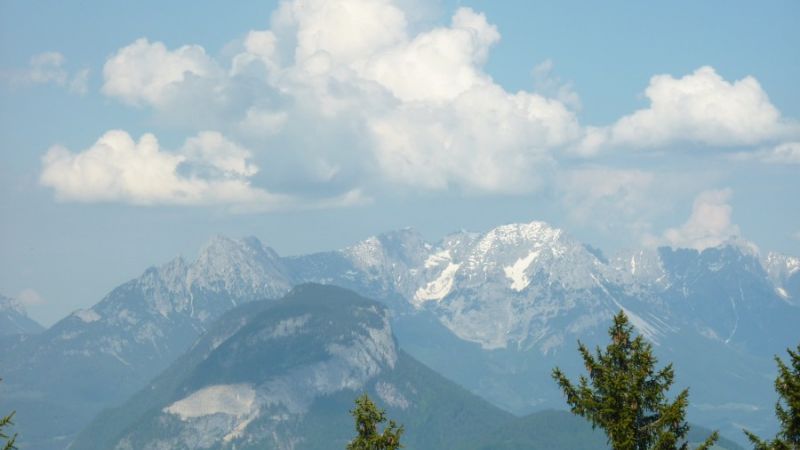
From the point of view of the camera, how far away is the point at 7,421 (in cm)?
6512

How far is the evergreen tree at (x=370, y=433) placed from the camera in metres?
69.8

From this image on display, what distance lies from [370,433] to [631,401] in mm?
17532

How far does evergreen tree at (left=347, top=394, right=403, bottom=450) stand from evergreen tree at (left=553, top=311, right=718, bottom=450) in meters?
12.1

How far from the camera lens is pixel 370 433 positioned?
71688 millimetres

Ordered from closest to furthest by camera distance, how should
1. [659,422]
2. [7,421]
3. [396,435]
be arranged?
[659,422]
[7,421]
[396,435]

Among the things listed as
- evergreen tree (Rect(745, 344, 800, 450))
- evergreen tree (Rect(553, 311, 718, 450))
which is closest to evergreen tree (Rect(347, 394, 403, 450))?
evergreen tree (Rect(553, 311, 718, 450))

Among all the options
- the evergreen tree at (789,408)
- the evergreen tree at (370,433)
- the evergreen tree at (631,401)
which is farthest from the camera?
the evergreen tree at (370,433)

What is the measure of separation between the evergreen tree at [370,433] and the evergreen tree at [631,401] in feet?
39.6

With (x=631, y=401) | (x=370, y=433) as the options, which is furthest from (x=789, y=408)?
(x=370, y=433)

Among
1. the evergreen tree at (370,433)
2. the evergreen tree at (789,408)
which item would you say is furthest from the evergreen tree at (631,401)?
the evergreen tree at (370,433)

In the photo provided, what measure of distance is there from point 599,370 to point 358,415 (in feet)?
56.2

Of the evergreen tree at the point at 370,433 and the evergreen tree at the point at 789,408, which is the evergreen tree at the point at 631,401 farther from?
the evergreen tree at the point at 370,433

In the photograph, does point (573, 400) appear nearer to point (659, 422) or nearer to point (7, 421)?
point (659, 422)

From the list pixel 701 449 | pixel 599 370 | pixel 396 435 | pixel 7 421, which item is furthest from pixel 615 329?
pixel 7 421
